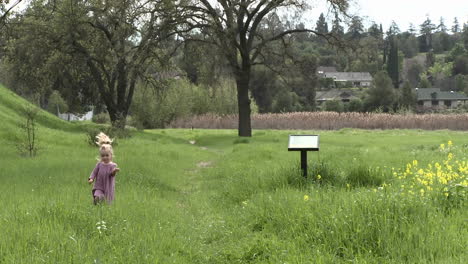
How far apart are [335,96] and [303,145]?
354ft

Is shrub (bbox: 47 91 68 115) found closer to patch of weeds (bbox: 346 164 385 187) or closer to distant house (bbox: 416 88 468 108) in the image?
patch of weeds (bbox: 346 164 385 187)

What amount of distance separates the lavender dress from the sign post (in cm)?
337

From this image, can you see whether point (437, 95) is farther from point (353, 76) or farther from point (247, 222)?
point (247, 222)

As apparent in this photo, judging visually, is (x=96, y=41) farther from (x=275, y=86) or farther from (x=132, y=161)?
(x=275, y=86)

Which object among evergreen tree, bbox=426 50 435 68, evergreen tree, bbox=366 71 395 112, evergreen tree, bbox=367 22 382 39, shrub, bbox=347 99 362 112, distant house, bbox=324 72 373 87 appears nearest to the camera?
evergreen tree, bbox=367 22 382 39

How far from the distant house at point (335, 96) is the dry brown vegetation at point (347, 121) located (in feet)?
229

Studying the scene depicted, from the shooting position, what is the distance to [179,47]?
29891 millimetres

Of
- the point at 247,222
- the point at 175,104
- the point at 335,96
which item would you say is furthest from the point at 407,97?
the point at 247,222

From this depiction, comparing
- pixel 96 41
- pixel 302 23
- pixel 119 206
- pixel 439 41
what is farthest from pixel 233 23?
pixel 439 41

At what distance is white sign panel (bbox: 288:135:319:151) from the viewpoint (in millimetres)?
8609

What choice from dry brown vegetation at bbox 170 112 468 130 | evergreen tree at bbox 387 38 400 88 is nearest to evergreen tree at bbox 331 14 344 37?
dry brown vegetation at bbox 170 112 468 130

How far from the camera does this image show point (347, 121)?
37.2m

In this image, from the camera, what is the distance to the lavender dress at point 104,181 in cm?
741

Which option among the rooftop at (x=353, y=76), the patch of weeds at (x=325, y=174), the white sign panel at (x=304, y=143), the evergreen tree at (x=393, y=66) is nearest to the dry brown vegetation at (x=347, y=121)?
the patch of weeds at (x=325, y=174)
